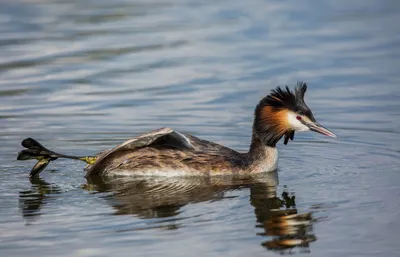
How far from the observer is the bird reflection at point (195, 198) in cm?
1095

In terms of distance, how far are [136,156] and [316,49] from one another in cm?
773

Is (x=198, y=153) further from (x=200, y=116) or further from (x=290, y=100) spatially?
(x=200, y=116)

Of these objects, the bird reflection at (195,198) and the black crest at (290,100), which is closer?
the bird reflection at (195,198)

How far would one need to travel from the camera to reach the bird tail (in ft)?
44.8

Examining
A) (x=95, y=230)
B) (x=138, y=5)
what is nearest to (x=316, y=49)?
(x=138, y=5)

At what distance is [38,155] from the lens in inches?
539

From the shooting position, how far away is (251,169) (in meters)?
13.8

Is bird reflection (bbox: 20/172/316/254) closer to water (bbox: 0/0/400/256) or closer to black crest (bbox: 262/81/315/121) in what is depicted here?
water (bbox: 0/0/400/256)

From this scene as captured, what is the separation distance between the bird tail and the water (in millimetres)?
135

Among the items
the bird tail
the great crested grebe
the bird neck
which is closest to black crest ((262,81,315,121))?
the great crested grebe

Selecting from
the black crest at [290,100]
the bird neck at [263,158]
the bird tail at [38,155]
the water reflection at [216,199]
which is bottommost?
the water reflection at [216,199]

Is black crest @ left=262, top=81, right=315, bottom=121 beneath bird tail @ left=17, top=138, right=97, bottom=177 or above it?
above

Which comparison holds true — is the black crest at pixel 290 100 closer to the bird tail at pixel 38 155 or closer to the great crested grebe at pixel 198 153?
the great crested grebe at pixel 198 153

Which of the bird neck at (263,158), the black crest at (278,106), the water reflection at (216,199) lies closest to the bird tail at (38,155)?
the water reflection at (216,199)
